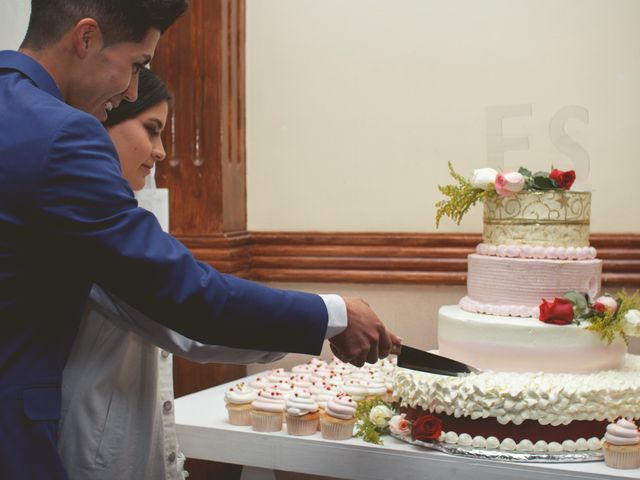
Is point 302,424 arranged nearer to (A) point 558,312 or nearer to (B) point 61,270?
(A) point 558,312

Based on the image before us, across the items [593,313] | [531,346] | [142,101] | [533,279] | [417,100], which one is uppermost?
[417,100]

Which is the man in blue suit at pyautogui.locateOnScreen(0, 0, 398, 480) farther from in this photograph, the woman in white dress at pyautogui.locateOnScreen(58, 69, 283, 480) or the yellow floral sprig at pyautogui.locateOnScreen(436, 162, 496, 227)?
the yellow floral sprig at pyautogui.locateOnScreen(436, 162, 496, 227)

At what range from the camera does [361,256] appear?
3.94m

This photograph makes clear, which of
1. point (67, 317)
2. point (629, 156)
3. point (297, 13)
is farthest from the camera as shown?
point (297, 13)

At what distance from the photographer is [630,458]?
238cm

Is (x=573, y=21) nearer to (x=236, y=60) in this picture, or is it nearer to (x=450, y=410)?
(x=236, y=60)

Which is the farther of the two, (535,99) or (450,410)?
(535,99)

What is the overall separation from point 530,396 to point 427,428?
327 millimetres

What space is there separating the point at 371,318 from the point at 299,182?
2402 millimetres

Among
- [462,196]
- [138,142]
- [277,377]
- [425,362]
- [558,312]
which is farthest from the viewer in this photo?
[277,377]

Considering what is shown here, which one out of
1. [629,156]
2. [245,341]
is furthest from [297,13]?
[245,341]

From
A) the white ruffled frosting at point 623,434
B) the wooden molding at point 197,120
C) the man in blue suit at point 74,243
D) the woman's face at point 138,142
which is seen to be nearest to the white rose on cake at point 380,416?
the white ruffled frosting at point 623,434

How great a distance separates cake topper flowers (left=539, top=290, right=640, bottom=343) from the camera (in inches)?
103

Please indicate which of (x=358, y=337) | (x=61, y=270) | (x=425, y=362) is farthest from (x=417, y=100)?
(x=61, y=270)
